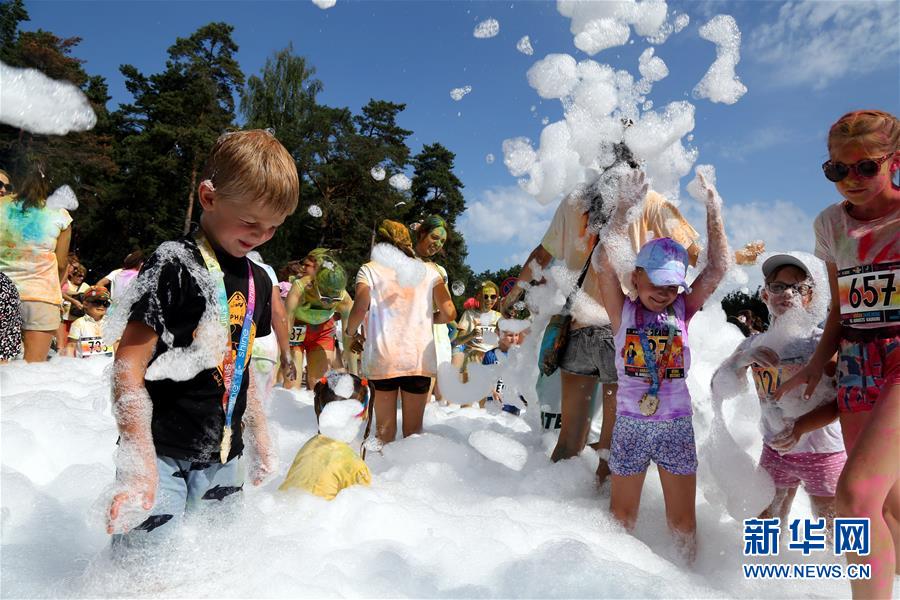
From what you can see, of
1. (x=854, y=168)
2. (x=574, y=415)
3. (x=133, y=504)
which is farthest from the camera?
(x=574, y=415)

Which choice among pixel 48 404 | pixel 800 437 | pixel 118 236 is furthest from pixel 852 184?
pixel 118 236

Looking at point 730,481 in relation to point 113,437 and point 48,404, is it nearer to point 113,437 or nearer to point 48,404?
point 113,437

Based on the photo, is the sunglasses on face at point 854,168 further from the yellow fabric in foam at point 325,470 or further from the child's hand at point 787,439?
the yellow fabric in foam at point 325,470

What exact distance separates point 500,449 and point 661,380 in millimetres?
1575

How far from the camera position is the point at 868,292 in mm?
2119

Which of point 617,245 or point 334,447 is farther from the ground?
point 617,245

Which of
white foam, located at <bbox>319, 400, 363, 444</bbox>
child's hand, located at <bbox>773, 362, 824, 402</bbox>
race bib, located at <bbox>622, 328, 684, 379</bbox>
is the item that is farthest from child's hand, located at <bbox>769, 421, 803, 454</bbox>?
white foam, located at <bbox>319, 400, 363, 444</bbox>

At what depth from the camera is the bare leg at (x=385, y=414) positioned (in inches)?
158

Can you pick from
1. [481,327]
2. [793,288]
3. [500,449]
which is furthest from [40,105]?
[481,327]

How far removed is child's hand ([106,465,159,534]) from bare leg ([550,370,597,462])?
2.30 metres

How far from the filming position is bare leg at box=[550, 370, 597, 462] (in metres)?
3.36

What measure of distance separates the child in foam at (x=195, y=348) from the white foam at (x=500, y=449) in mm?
2107

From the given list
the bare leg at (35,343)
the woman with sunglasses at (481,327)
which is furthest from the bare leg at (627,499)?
the bare leg at (35,343)

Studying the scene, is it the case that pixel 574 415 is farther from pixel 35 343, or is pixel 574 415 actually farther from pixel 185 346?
pixel 35 343
